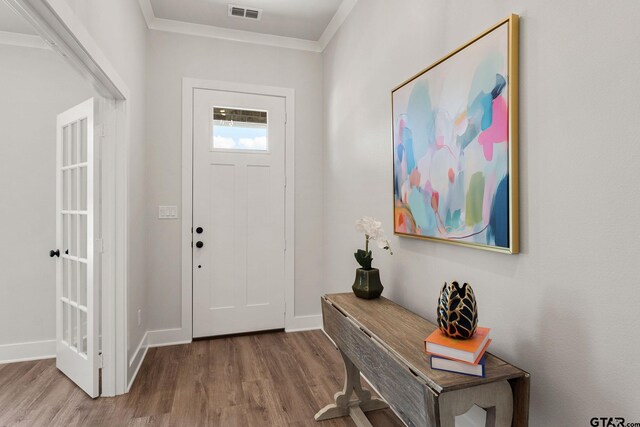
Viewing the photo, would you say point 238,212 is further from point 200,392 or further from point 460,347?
point 460,347

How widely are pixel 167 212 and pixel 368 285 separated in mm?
2034

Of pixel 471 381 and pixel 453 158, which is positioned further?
pixel 453 158

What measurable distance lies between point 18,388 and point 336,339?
2225 millimetres

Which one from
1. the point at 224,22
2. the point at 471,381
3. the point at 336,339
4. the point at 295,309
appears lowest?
the point at 295,309

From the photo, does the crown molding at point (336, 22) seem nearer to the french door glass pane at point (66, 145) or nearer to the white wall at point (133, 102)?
the white wall at point (133, 102)

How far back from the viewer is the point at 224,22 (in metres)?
3.08

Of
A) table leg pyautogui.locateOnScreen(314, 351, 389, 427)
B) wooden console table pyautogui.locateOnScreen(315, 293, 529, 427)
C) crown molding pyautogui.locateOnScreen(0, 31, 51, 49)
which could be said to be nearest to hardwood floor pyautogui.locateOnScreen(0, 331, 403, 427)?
table leg pyautogui.locateOnScreen(314, 351, 389, 427)

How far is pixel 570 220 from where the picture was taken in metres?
1.07

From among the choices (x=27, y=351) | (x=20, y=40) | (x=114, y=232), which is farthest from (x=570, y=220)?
(x=20, y=40)

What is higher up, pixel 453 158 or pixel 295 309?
pixel 453 158

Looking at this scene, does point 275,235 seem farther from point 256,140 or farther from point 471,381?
point 471,381

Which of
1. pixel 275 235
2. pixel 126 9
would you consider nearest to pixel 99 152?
pixel 126 9

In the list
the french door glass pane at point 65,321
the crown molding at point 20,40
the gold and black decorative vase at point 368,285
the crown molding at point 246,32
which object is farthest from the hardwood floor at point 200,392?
the crown molding at point 246,32

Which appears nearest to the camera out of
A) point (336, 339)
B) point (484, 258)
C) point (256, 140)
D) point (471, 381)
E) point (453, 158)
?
point (471, 381)
